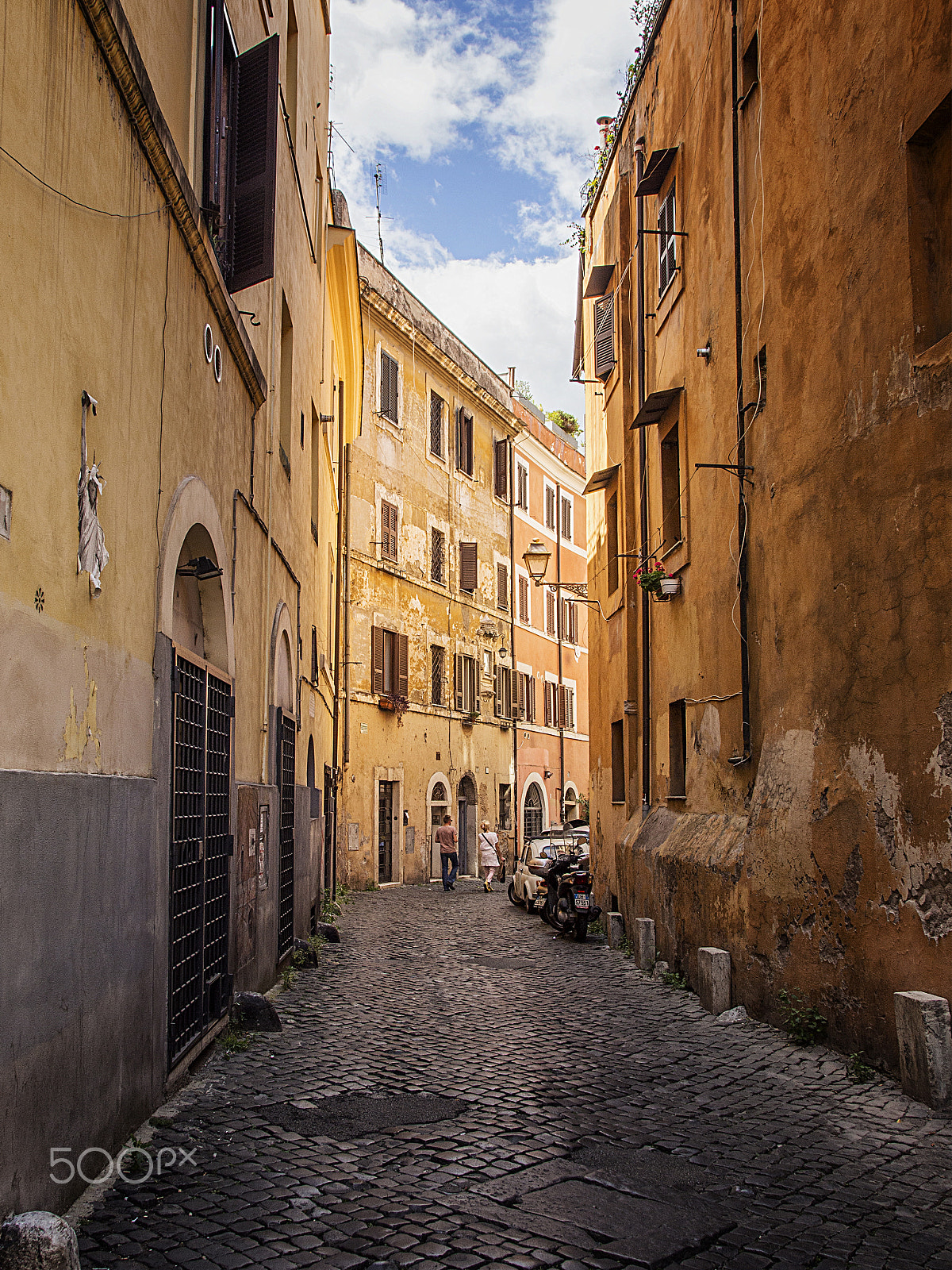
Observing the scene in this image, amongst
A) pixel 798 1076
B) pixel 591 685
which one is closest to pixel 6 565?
pixel 798 1076

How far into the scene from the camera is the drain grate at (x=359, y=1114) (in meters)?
5.59

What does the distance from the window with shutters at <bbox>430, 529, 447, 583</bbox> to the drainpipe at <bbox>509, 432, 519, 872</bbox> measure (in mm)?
4801

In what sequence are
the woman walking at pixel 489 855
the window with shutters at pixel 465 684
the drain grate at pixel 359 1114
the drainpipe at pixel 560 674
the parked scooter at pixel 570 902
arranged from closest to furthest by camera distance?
the drain grate at pixel 359 1114
the parked scooter at pixel 570 902
the woman walking at pixel 489 855
the window with shutters at pixel 465 684
the drainpipe at pixel 560 674

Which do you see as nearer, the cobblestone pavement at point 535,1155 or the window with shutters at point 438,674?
the cobblestone pavement at point 535,1155

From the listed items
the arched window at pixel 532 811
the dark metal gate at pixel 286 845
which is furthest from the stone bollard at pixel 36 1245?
the arched window at pixel 532 811

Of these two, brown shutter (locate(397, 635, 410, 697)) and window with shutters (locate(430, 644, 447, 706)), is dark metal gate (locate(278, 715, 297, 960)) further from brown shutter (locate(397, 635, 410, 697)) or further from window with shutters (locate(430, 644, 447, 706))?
window with shutters (locate(430, 644, 447, 706))

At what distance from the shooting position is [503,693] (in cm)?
3469

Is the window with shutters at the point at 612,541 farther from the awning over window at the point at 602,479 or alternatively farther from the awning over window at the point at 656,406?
the awning over window at the point at 656,406

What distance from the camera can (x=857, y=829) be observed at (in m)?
7.09

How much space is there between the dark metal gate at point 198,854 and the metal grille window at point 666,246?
760cm

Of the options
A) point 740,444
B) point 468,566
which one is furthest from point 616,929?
point 468,566

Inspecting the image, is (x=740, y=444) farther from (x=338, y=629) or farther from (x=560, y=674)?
(x=560, y=674)

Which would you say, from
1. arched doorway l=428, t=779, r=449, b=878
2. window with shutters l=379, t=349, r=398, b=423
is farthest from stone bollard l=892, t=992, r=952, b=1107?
window with shutters l=379, t=349, r=398, b=423

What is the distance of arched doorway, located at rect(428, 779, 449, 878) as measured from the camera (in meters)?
28.7
